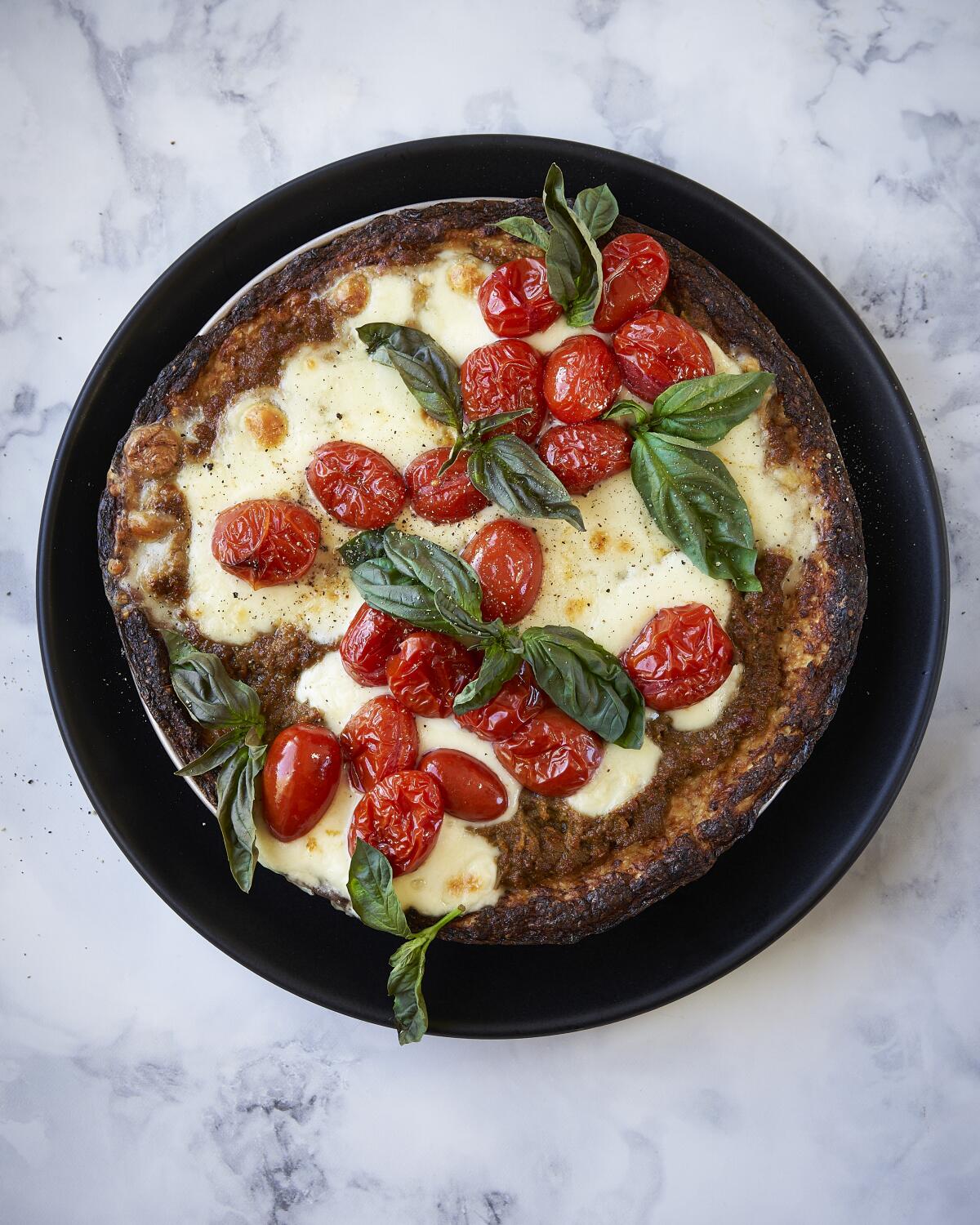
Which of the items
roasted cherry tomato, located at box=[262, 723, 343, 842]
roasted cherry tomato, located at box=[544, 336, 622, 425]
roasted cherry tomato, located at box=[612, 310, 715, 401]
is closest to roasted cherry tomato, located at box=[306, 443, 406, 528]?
roasted cherry tomato, located at box=[544, 336, 622, 425]

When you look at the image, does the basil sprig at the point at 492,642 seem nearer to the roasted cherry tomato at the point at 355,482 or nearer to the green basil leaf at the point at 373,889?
the roasted cherry tomato at the point at 355,482

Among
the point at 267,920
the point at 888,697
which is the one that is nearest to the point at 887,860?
the point at 888,697

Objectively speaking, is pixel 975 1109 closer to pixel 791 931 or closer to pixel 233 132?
pixel 791 931

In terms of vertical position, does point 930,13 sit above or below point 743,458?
above

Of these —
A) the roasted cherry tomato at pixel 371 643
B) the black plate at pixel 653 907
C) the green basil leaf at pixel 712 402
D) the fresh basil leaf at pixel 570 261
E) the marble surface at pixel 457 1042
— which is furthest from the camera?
the marble surface at pixel 457 1042

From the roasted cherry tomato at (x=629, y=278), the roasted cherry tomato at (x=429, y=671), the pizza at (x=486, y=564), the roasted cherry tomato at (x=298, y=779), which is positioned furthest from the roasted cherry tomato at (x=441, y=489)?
the roasted cherry tomato at (x=298, y=779)

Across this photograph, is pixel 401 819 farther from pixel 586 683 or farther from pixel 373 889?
pixel 586 683
